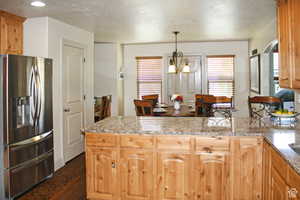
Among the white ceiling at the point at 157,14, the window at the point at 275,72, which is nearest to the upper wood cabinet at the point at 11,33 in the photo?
the white ceiling at the point at 157,14

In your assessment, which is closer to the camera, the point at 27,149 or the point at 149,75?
the point at 27,149

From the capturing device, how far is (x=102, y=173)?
118 inches

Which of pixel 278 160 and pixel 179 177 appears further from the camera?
pixel 179 177

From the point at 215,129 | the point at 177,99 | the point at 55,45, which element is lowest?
the point at 215,129

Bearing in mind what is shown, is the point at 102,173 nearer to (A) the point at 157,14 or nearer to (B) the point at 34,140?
(B) the point at 34,140

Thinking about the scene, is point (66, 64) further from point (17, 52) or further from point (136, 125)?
A: point (136, 125)

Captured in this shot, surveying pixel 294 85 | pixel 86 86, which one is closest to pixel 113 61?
pixel 86 86

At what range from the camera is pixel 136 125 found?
3.19 m

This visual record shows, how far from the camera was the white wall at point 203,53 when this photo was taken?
7.42 meters

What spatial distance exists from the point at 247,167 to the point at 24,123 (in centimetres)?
261

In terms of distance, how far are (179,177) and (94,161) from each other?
2.93 feet

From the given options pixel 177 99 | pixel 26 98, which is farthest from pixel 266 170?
pixel 177 99

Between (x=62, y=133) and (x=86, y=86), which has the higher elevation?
(x=86, y=86)

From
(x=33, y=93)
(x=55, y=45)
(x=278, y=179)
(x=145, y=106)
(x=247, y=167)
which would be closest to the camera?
(x=278, y=179)
